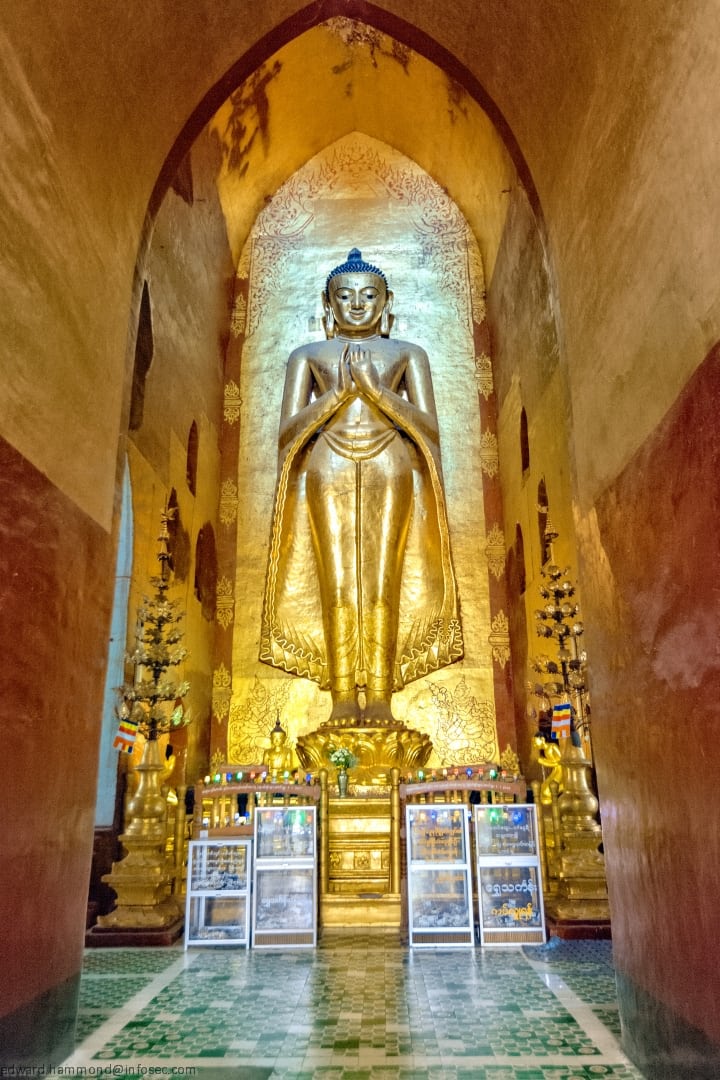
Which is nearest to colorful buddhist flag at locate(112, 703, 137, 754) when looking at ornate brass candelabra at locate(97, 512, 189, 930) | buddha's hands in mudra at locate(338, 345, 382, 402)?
ornate brass candelabra at locate(97, 512, 189, 930)

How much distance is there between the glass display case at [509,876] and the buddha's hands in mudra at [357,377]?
4325 millimetres

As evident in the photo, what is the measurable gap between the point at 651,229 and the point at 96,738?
2.87 m

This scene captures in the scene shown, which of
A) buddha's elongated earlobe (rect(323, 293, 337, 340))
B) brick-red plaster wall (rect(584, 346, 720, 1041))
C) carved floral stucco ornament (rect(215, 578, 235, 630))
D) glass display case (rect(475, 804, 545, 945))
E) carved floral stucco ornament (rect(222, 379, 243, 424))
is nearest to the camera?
brick-red plaster wall (rect(584, 346, 720, 1041))

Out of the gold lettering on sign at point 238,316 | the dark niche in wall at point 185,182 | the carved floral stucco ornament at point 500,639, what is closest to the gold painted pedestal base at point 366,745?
the carved floral stucco ornament at point 500,639

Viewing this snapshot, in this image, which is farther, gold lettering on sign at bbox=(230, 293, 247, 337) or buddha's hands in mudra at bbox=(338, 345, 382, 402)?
gold lettering on sign at bbox=(230, 293, 247, 337)

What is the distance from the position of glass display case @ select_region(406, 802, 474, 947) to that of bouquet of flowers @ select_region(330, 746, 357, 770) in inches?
72.2

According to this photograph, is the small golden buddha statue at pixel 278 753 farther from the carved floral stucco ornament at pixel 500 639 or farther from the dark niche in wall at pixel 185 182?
the dark niche in wall at pixel 185 182

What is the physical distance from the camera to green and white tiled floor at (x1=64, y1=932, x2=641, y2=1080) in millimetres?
2770

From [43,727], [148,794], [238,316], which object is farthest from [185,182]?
[43,727]

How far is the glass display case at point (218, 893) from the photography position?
185 inches

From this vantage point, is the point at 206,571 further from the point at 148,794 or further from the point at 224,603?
the point at 148,794

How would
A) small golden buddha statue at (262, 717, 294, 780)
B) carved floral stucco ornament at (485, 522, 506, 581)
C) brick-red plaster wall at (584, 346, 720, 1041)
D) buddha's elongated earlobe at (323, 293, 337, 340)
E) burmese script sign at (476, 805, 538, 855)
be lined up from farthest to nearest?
buddha's elongated earlobe at (323, 293, 337, 340), carved floral stucco ornament at (485, 522, 506, 581), small golden buddha statue at (262, 717, 294, 780), burmese script sign at (476, 805, 538, 855), brick-red plaster wall at (584, 346, 720, 1041)

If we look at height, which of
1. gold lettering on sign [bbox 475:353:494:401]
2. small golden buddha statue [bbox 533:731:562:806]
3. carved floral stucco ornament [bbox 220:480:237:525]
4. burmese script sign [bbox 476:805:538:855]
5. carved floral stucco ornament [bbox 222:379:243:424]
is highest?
gold lettering on sign [bbox 475:353:494:401]

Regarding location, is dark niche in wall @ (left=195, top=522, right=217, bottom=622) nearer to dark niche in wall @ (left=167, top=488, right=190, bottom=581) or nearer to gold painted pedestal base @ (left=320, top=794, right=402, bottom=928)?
dark niche in wall @ (left=167, top=488, right=190, bottom=581)
